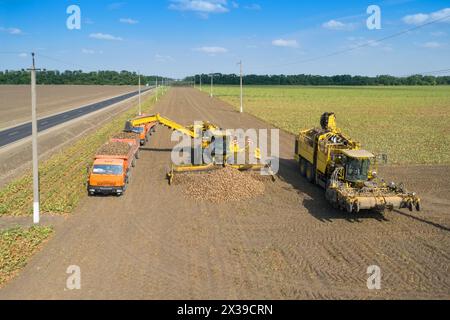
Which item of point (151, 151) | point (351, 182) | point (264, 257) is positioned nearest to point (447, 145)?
point (351, 182)

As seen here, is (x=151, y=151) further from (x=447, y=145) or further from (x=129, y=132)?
(x=447, y=145)

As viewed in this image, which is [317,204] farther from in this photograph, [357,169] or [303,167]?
[303,167]

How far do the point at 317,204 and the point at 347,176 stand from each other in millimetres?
2231

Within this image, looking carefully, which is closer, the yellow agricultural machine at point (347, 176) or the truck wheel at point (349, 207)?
the truck wheel at point (349, 207)

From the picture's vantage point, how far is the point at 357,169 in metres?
20.1

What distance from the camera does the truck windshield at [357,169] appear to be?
19984 millimetres

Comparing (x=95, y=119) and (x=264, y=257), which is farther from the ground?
(x=95, y=119)

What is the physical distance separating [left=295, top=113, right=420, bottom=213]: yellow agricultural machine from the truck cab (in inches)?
410

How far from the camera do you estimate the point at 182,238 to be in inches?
665

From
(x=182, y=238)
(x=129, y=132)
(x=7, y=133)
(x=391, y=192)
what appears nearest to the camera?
(x=182, y=238)

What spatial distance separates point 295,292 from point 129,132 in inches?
939

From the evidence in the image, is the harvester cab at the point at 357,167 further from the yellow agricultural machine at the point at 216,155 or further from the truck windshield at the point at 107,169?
the truck windshield at the point at 107,169

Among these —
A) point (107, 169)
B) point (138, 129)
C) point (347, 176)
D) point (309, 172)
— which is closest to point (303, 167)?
point (309, 172)

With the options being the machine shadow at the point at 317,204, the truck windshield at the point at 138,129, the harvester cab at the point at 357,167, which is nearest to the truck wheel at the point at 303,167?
the machine shadow at the point at 317,204
